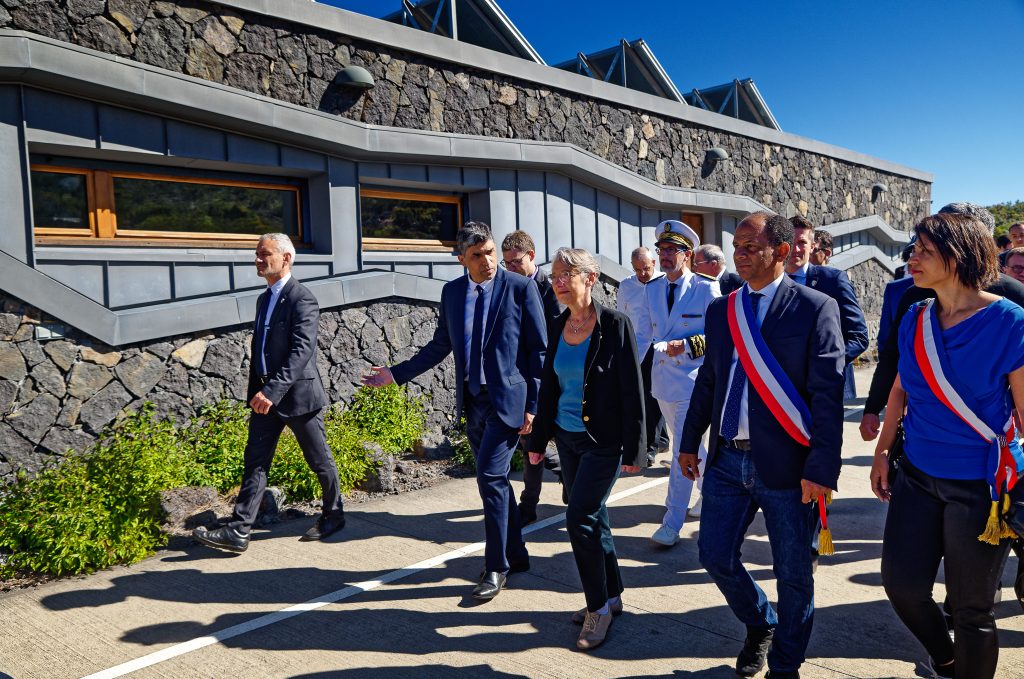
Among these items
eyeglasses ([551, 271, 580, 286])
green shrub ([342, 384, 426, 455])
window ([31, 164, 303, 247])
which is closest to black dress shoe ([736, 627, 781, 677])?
eyeglasses ([551, 271, 580, 286])

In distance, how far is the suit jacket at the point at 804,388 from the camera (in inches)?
118

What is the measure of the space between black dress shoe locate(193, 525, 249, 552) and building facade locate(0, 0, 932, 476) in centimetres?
187

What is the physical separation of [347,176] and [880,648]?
6570mm

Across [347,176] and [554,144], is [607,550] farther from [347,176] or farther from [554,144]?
[554,144]

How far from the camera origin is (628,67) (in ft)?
45.3

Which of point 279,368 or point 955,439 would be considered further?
point 279,368

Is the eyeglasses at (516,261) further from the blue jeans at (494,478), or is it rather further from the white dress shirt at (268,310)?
the white dress shirt at (268,310)

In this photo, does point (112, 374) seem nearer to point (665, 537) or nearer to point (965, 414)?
point (665, 537)

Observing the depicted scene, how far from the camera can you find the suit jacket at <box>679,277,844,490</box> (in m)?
2.99

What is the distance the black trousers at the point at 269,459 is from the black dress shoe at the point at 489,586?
1.54 m

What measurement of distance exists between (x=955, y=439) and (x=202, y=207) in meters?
6.76

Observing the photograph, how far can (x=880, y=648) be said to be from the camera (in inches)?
142

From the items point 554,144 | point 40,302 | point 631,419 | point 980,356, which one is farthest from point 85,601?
point 554,144

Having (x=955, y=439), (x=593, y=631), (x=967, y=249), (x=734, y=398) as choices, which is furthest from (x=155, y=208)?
(x=955, y=439)
